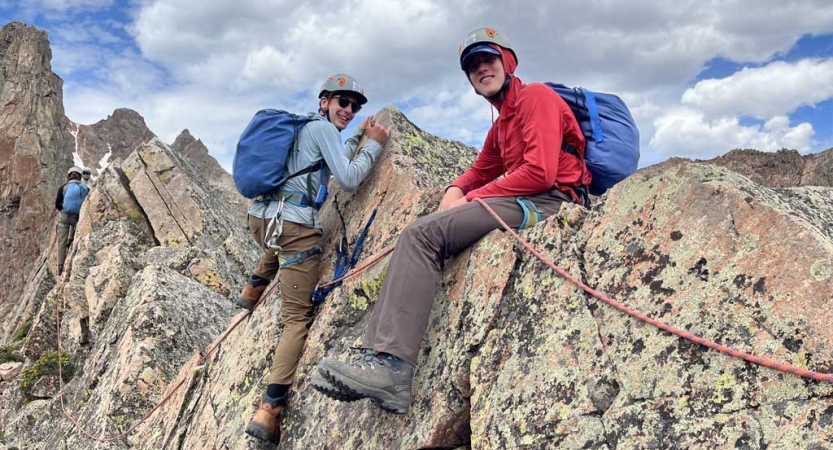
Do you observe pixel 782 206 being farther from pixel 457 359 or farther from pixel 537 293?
pixel 457 359

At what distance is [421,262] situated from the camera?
562 centimetres

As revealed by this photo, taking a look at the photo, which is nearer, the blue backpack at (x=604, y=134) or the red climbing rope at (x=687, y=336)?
the red climbing rope at (x=687, y=336)

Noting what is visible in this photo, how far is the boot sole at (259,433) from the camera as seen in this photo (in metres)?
7.06

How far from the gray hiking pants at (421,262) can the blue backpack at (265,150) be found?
119 inches

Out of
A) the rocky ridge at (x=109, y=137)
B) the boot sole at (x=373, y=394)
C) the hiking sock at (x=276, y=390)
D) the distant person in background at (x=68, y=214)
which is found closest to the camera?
the boot sole at (x=373, y=394)

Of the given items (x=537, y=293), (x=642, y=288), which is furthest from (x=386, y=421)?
(x=642, y=288)

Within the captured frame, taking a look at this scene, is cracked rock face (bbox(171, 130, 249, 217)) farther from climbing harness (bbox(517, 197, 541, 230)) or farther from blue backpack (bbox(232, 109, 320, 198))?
climbing harness (bbox(517, 197, 541, 230))

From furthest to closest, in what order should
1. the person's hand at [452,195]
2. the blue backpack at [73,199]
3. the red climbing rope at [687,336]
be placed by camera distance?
the blue backpack at [73,199] < the person's hand at [452,195] < the red climbing rope at [687,336]

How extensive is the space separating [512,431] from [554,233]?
75.5 inches

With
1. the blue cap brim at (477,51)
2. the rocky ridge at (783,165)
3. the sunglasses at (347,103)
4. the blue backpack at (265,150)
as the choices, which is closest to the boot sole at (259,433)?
the blue backpack at (265,150)

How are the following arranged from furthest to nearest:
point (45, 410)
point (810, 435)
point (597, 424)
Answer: point (45, 410), point (597, 424), point (810, 435)

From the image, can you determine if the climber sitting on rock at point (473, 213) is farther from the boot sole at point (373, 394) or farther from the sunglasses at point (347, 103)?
the sunglasses at point (347, 103)

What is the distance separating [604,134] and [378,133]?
386 cm

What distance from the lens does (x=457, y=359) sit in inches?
213
